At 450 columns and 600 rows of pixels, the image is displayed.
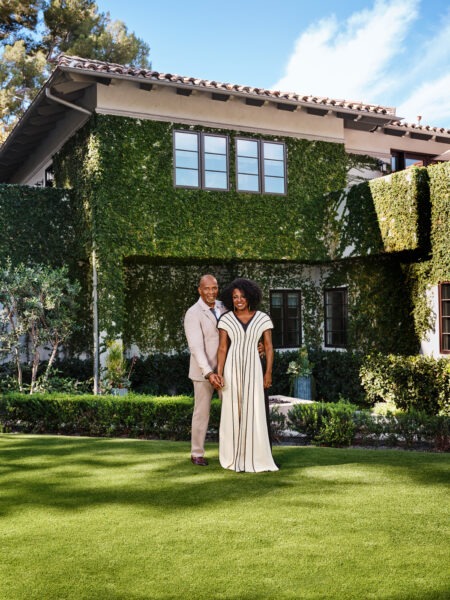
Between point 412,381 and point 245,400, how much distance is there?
6.31m

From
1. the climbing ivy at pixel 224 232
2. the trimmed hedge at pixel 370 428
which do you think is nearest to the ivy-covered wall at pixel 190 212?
the climbing ivy at pixel 224 232

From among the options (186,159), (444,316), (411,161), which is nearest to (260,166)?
(186,159)

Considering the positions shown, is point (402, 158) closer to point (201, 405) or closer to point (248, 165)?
point (248, 165)

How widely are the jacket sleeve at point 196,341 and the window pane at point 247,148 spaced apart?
944cm

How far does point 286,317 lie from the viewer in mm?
16672

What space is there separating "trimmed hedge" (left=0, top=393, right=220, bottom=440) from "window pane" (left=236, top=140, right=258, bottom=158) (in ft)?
25.1

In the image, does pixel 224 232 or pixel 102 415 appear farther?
pixel 224 232

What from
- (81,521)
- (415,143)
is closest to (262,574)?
(81,521)

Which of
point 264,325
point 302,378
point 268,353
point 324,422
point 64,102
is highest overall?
point 64,102

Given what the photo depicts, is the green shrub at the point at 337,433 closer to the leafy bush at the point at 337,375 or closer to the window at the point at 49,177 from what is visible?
the leafy bush at the point at 337,375

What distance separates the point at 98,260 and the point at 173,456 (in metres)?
7.32

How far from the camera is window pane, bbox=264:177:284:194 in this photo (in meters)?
15.4

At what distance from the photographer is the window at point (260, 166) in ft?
49.7

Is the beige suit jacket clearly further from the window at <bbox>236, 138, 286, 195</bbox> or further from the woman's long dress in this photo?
the window at <bbox>236, 138, 286, 195</bbox>
